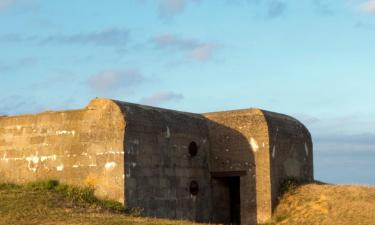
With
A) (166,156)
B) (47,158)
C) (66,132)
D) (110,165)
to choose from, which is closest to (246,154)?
(166,156)

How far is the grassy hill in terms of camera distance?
52.1 feet

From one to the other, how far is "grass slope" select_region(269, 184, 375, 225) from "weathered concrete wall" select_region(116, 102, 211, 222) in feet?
8.93

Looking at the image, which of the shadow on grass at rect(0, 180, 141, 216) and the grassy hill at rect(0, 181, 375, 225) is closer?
the grassy hill at rect(0, 181, 375, 225)

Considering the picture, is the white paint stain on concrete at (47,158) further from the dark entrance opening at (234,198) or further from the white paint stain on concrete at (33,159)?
the dark entrance opening at (234,198)

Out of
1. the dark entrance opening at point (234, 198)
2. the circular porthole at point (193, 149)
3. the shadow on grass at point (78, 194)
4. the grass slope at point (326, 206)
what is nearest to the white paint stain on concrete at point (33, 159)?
the shadow on grass at point (78, 194)

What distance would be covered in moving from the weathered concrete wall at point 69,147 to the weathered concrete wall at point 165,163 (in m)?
0.40

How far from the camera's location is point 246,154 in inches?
839

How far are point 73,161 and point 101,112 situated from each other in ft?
5.75

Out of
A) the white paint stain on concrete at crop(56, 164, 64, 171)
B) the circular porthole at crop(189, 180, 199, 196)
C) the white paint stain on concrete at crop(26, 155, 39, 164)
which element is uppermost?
the white paint stain on concrete at crop(26, 155, 39, 164)

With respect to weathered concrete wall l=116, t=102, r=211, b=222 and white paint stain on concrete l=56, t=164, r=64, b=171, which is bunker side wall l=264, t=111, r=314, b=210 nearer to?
weathered concrete wall l=116, t=102, r=211, b=222

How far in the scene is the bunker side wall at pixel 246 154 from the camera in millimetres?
20875

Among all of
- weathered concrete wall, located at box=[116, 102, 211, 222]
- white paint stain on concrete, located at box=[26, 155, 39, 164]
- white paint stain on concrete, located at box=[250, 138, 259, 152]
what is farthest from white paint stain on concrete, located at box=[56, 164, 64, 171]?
white paint stain on concrete, located at box=[250, 138, 259, 152]

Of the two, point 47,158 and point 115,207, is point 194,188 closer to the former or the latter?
point 115,207

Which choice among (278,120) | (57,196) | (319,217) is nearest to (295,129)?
(278,120)
